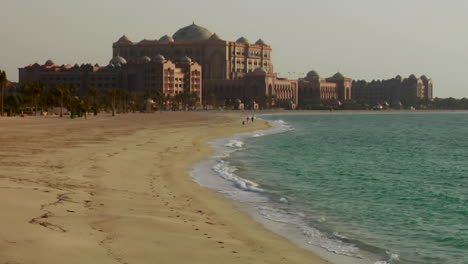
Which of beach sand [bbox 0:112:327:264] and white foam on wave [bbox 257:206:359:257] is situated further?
white foam on wave [bbox 257:206:359:257]

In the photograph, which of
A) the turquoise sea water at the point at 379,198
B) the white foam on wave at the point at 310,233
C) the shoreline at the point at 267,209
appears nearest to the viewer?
the shoreline at the point at 267,209

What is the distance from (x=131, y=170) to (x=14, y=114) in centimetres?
9293

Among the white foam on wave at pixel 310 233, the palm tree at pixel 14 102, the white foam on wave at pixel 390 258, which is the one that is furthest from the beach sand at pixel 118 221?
the palm tree at pixel 14 102

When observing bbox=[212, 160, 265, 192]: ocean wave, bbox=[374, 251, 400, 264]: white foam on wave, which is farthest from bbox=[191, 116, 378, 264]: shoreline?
bbox=[374, 251, 400, 264]: white foam on wave

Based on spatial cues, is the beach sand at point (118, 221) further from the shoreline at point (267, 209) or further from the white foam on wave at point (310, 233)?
the white foam on wave at point (310, 233)

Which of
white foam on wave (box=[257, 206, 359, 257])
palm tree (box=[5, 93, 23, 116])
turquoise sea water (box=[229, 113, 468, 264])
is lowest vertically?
turquoise sea water (box=[229, 113, 468, 264])

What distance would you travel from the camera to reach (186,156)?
49.6 meters

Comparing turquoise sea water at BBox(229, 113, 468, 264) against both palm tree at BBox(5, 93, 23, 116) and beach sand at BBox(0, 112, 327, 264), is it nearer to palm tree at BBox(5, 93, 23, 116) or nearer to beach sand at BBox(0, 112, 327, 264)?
beach sand at BBox(0, 112, 327, 264)

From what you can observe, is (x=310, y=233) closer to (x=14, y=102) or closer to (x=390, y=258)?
(x=390, y=258)

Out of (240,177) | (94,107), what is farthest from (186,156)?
(94,107)

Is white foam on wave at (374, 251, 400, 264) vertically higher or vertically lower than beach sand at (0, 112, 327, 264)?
lower

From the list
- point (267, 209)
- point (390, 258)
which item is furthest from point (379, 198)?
point (390, 258)

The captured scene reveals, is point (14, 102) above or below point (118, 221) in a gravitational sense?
above

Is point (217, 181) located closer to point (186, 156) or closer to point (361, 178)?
point (361, 178)
